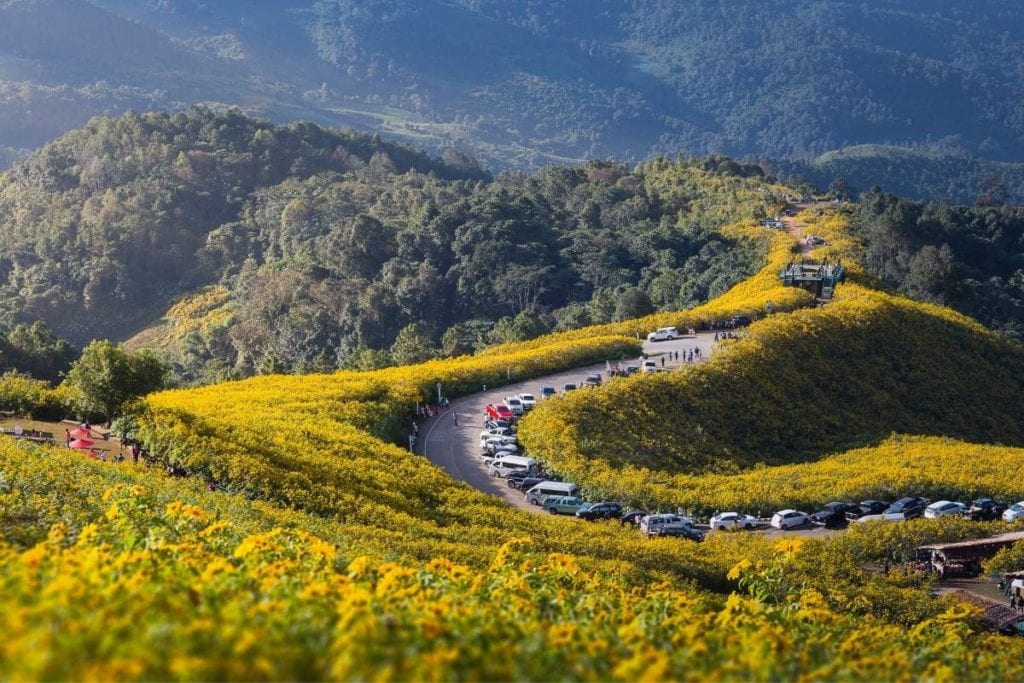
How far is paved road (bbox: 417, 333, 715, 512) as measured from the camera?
32.9 m

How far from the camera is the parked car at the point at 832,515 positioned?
29625 millimetres

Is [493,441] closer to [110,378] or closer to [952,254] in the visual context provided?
[110,378]

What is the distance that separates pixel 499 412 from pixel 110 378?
13.0m

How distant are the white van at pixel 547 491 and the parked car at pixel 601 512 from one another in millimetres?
1164

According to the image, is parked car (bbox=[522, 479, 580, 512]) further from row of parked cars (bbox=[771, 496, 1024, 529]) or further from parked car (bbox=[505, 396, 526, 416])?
parked car (bbox=[505, 396, 526, 416])

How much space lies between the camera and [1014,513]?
97.0ft

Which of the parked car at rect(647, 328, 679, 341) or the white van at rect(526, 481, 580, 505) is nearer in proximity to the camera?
the white van at rect(526, 481, 580, 505)

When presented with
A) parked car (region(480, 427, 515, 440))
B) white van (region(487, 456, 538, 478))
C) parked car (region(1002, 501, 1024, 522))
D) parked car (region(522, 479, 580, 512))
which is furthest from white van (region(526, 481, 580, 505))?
parked car (region(1002, 501, 1024, 522))

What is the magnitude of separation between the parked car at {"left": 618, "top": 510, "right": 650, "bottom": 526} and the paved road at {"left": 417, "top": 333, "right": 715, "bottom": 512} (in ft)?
7.10

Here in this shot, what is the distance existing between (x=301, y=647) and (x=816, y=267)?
54.2 m

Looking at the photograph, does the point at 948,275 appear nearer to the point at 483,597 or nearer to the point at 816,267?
the point at 816,267

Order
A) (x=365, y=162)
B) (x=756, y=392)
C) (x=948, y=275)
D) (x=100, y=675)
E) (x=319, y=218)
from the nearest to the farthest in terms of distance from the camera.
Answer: (x=100, y=675), (x=756, y=392), (x=948, y=275), (x=319, y=218), (x=365, y=162)

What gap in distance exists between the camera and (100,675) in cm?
815

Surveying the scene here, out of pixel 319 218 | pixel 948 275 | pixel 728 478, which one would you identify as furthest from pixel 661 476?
pixel 319 218
